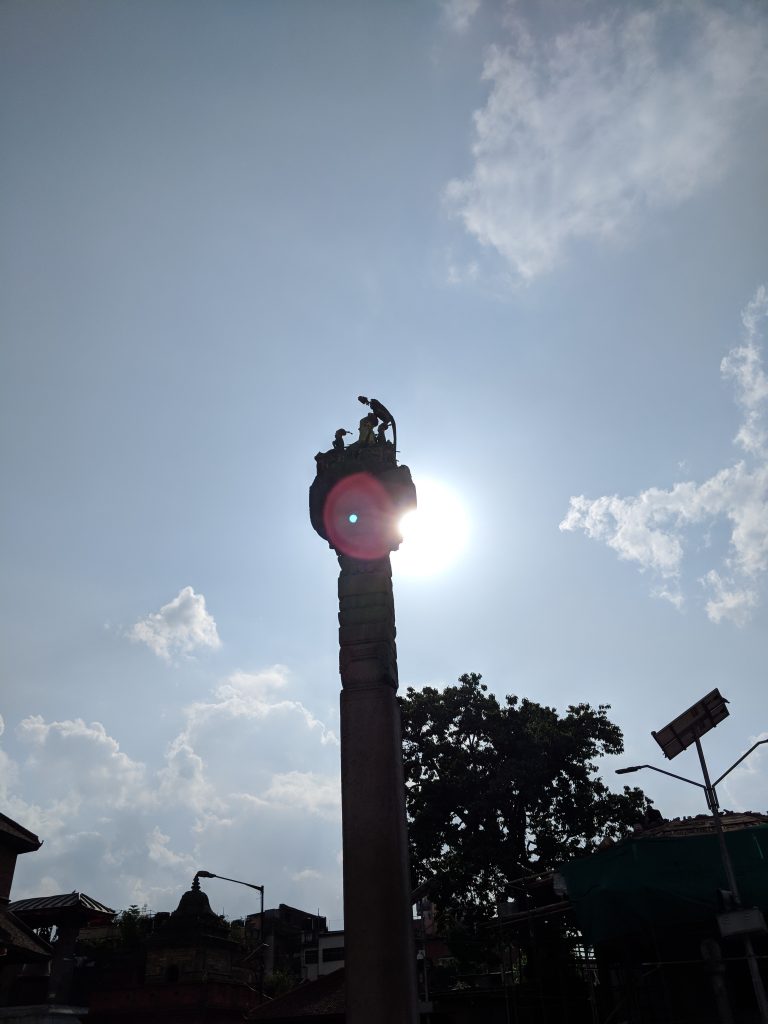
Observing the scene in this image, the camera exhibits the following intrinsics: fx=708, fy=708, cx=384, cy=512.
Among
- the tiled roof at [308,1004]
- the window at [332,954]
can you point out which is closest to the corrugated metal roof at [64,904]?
the tiled roof at [308,1004]

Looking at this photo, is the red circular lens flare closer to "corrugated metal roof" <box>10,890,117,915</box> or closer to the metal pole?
the metal pole

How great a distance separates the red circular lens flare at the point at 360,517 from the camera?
998cm

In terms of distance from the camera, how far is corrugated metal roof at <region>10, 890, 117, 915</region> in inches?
1043

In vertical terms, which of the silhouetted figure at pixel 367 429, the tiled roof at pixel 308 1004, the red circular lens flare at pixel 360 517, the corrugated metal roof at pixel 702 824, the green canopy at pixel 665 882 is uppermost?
the silhouetted figure at pixel 367 429

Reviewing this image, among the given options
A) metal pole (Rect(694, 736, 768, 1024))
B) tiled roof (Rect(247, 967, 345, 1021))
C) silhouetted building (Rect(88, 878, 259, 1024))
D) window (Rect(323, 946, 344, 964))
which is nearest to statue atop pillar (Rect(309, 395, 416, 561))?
metal pole (Rect(694, 736, 768, 1024))

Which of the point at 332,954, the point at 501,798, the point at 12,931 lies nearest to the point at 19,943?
the point at 12,931

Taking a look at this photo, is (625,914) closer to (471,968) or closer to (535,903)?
(535,903)

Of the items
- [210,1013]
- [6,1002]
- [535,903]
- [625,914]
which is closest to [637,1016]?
[625,914]

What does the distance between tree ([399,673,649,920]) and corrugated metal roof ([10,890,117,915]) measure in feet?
40.2

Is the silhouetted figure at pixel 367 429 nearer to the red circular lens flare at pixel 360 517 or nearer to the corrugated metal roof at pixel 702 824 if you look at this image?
the red circular lens flare at pixel 360 517

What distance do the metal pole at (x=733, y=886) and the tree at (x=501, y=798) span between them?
12.6 meters

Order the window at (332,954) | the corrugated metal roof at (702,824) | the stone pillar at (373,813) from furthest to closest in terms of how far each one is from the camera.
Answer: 1. the window at (332,954)
2. the corrugated metal roof at (702,824)
3. the stone pillar at (373,813)

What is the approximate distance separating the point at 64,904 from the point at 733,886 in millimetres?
24735

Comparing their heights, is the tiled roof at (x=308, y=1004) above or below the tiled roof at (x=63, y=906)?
below
